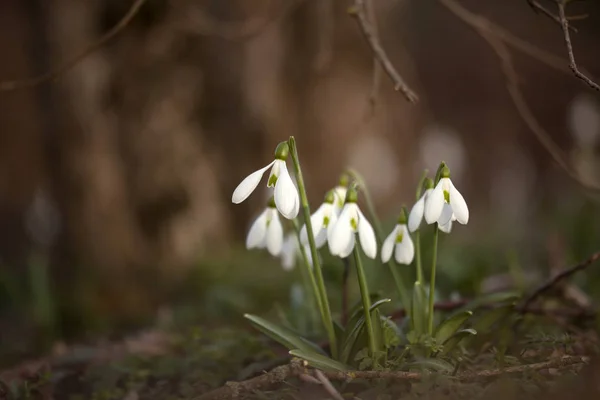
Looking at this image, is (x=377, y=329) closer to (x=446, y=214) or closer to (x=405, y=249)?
(x=405, y=249)

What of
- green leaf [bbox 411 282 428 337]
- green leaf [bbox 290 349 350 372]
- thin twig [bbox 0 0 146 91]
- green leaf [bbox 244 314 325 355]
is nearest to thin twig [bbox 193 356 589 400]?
green leaf [bbox 290 349 350 372]

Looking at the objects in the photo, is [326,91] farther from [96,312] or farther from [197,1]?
[96,312]

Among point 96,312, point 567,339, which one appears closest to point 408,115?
point 96,312

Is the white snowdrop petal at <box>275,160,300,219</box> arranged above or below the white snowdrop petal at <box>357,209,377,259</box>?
above

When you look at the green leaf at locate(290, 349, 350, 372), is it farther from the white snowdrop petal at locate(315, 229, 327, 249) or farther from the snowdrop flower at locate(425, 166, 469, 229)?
the snowdrop flower at locate(425, 166, 469, 229)

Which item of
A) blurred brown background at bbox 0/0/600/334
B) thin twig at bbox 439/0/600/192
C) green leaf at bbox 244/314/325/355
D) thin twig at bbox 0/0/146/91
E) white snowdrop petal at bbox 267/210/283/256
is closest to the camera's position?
green leaf at bbox 244/314/325/355

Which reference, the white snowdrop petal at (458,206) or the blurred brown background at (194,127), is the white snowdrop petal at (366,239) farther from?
the blurred brown background at (194,127)

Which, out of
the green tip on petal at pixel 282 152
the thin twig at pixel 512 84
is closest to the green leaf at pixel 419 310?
the green tip on petal at pixel 282 152
